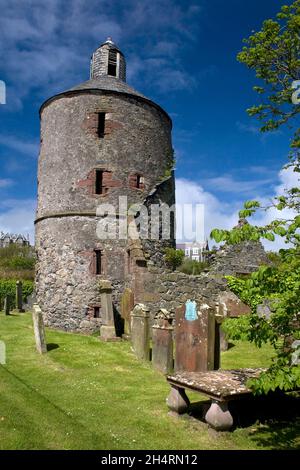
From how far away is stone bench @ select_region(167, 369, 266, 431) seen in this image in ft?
18.6

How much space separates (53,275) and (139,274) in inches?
195

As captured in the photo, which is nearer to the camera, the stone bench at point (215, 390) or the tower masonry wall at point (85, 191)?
the stone bench at point (215, 390)

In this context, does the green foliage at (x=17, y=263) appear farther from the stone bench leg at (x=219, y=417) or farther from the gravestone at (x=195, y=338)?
the stone bench leg at (x=219, y=417)

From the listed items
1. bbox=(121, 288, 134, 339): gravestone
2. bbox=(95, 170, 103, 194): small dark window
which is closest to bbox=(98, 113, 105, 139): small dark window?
bbox=(95, 170, 103, 194): small dark window

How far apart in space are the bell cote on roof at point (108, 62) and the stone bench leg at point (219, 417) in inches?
722

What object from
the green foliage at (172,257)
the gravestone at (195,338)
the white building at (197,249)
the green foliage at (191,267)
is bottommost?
the gravestone at (195,338)

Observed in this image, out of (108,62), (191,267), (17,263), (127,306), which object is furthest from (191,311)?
(17,263)

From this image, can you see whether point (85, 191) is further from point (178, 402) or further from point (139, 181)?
point (178, 402)

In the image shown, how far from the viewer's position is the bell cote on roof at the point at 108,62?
67.3ft

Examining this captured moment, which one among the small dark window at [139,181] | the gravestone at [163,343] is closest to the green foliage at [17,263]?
the small dark window at [139,181]

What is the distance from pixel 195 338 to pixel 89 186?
33.9ft

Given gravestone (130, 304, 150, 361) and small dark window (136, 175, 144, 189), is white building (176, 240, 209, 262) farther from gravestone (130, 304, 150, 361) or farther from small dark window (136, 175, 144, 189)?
gravestone (130, 304, 150, 361)

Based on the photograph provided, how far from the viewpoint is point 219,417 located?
5723mm

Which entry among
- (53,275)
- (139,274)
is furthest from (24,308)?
(139,274)
